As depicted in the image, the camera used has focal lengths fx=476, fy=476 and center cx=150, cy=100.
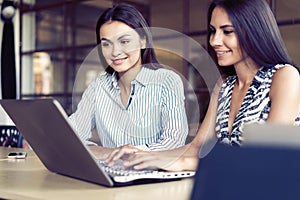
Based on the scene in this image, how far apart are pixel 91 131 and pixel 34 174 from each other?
2.52 ft

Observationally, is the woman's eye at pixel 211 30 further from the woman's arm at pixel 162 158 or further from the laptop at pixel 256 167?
the laptop at pixel 256 167

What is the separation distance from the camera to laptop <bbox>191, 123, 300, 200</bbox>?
18.8 inches

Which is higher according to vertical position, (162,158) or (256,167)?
(256,167)

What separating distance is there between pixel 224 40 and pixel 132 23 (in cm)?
52

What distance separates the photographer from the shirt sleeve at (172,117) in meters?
1.83

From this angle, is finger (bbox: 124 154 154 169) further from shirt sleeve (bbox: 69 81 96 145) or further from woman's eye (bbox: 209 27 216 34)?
shirt sleeve (bbox: 69 81 96 145)

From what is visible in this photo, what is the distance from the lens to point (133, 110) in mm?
2100

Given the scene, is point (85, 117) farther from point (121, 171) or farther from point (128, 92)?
point (121, 171)

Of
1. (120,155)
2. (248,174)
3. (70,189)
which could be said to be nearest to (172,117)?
(120,155)

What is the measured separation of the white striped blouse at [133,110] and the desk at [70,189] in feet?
2.40

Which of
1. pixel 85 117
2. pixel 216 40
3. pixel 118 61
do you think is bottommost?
pixel 85 117

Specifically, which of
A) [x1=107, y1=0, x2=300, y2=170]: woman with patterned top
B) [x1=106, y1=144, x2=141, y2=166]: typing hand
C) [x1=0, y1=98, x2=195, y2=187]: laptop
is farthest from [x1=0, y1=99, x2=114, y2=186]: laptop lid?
[x1=107, y1=0, x2=300, y2=170]: woman with patterned top

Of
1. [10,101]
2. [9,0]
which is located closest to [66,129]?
[10,101]

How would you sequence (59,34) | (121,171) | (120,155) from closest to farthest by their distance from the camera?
(121,171) < (120,155) < (59,34)
